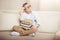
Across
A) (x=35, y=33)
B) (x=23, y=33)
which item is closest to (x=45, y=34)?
(x=35, y=33)

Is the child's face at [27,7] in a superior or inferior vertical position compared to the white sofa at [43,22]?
superior

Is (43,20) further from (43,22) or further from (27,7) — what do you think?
(27,7)

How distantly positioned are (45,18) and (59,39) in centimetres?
22

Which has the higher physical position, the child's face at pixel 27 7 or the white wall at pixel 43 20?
the child's face at pixel 27 7


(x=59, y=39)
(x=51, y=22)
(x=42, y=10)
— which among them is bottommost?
(x=59, y=39)

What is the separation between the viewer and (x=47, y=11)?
46.2 inches

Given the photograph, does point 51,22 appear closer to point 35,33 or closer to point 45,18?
point 45,18

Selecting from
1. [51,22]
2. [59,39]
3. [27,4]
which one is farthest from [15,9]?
[59,39]

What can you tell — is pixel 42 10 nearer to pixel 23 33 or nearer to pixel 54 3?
pixel 54 3

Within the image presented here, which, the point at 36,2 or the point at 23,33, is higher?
the point at 36,2

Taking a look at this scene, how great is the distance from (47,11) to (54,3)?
Answer: 93 millimetres

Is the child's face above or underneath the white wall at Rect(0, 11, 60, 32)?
above

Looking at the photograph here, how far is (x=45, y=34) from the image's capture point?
1.18m

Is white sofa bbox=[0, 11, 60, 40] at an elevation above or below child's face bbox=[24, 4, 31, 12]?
below
